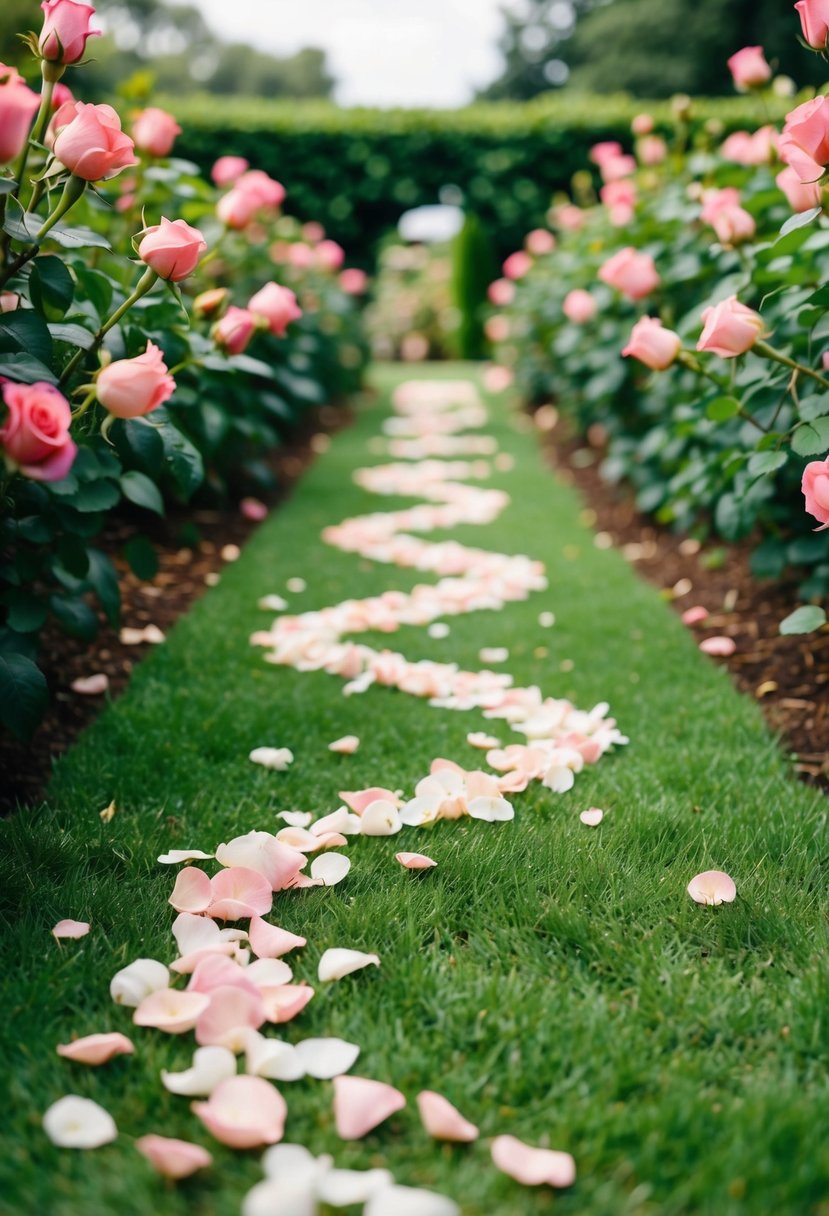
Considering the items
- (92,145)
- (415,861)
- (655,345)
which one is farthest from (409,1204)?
(655,345)

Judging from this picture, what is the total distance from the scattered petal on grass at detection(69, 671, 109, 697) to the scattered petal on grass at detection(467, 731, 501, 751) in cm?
88

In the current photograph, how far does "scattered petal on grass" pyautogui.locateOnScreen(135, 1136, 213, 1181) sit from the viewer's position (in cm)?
92

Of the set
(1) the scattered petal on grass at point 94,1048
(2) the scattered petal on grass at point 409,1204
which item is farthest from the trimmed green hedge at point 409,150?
(2) the scattered petal on grass at point 409,1204

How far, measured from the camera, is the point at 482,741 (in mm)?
2018

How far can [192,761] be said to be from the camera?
1.94 meters

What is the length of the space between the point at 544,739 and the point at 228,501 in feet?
7.99

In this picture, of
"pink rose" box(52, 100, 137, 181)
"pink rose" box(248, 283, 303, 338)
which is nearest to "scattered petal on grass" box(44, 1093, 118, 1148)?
"pink rose" box(52, 100, 137, 181)

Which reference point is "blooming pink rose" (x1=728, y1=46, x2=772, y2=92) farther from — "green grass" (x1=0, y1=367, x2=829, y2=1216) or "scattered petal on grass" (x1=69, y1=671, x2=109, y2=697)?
"scattered petal on grass" (x1=69, y1=671, x2=109, y2=697)

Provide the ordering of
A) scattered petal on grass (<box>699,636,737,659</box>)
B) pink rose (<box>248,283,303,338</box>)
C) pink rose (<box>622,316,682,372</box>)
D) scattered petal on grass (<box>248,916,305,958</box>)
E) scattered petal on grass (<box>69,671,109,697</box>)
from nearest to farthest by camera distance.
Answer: scattered petal on grass (<box>248,916,305,958</box>)
pink rose (<box>622,316,682,372</box>)
pink rose (<box>248,283,303,338</box>)
scattered petal on grass (<box>69,671,109,697</box>)
scattered petal on grass (<box>699,636,737,659</box>)

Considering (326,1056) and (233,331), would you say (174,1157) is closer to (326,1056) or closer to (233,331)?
(326,1056)

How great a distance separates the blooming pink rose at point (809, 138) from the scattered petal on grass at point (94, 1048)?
158 centimetres

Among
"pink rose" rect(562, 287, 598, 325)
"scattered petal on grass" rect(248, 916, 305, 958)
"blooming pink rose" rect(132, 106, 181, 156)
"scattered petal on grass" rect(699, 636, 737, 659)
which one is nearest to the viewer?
"scattered petal on grass" rect(248, 916, 305, 958)

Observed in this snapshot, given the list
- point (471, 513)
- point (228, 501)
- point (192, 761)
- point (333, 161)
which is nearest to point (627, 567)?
point (471, 513)

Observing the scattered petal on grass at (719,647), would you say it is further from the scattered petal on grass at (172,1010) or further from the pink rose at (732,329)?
the scattered petal on grass at (172,1010)
